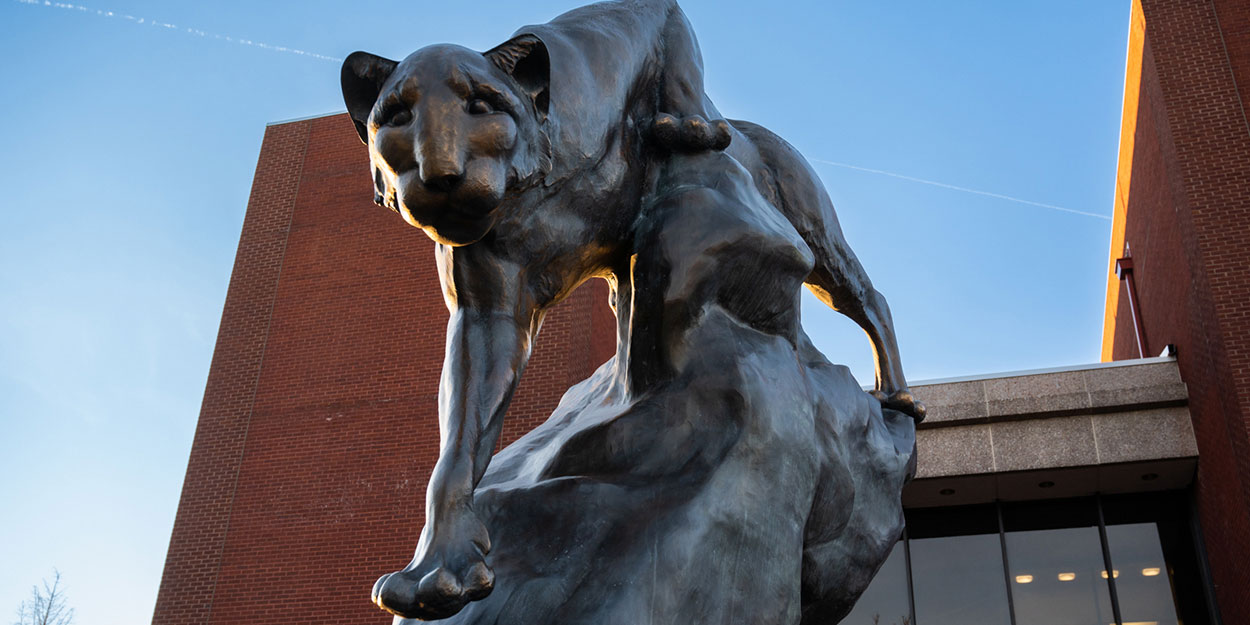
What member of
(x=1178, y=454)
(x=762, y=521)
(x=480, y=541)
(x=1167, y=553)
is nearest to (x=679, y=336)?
(x=762, y=521)

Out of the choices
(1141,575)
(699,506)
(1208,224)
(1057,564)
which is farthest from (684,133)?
(1208,224)

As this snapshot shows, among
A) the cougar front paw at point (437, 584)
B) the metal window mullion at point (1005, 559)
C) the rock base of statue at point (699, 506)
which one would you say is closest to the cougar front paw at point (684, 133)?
the rock base of statue at point (699, 506)

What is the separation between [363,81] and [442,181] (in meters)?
0.35

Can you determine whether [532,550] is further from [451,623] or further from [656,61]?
[656,61]

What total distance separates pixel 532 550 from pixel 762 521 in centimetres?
45

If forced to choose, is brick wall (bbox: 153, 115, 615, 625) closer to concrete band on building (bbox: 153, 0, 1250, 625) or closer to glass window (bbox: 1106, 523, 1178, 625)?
concrete band on building (bbox: 153, 0, 1250, 625)

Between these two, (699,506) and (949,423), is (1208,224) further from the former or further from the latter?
(699,506)

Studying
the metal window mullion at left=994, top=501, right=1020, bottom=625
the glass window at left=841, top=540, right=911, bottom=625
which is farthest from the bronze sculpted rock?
the metal window mullion at left=994, top=501, right=1020, bottom=625

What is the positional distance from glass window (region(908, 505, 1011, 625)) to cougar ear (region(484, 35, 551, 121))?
13.7 m

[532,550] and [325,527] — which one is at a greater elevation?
[325,527]

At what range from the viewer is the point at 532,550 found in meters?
2.10

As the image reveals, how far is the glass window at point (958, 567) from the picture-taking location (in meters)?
14.4

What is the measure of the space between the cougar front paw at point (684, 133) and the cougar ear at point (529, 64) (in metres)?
0.43

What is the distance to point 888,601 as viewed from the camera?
14.6 m
